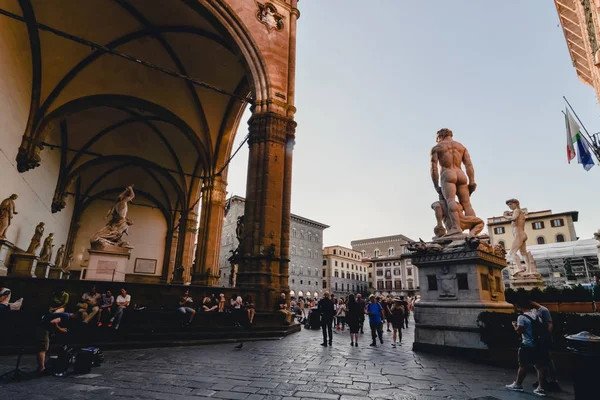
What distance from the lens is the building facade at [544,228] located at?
44.0 metres

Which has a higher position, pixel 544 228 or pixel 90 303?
pixel 544 228

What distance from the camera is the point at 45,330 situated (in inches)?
178

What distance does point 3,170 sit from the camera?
497 inches

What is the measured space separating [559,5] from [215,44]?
24.7m

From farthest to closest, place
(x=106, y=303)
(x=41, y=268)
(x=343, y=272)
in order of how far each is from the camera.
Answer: (x=343, y=272) < (x=41, y=268) < (x=106, y=303)

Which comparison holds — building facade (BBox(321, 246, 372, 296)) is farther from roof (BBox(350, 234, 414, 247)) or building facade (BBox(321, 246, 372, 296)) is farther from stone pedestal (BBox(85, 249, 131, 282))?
stone pedestal (BBox(85, 249, 131, 282))

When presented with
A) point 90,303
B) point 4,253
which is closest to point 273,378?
point 90,303

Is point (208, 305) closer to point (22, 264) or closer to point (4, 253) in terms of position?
point (4, 253)

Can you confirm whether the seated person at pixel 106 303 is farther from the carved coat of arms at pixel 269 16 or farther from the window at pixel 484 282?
the carved coat of arms at pixel 269 16

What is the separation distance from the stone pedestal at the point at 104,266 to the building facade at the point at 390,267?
199 ft

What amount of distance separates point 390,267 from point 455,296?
233 feet

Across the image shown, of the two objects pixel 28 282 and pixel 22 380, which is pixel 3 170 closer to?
pixel 28 282

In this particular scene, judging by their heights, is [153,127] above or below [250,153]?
above

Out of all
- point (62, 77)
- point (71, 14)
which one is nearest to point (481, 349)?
point (71, 14)
